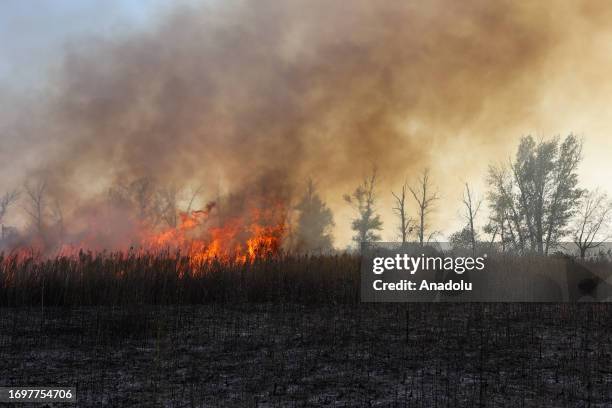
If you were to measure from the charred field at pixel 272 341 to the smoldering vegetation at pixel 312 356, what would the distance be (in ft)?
0.11

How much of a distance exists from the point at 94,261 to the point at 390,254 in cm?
1093

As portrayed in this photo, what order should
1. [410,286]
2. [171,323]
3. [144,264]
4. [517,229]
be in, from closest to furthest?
[171,323], [144,264], [410,286], [517,229]

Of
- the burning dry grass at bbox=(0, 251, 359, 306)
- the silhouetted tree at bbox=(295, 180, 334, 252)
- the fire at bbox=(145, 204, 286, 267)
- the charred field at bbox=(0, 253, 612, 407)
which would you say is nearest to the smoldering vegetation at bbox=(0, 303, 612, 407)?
the charred field at bbox=(0, 253, 612, 407)

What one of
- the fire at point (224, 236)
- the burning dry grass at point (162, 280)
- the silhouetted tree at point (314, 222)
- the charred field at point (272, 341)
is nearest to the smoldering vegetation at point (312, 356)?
the charred field at point (272, 341)

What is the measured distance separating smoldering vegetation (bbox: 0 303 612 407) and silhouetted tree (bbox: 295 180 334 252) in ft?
132

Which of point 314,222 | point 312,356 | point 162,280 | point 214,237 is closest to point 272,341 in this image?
point 312,356

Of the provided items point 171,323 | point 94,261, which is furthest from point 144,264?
point 171,323

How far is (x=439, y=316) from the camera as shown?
13.4m

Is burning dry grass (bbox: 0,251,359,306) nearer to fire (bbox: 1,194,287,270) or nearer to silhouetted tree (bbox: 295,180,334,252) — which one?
fire (bbox: 1,194,287,270)

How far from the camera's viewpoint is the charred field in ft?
25.0

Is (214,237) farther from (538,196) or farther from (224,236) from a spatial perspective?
(538,196)

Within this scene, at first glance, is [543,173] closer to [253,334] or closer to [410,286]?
[410,286]

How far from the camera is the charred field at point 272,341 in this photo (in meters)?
7.63

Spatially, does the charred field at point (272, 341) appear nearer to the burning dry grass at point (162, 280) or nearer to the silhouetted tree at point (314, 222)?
the burning dry grass at point (162, 280)
